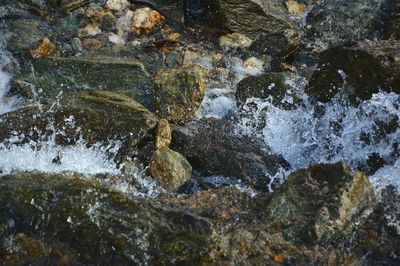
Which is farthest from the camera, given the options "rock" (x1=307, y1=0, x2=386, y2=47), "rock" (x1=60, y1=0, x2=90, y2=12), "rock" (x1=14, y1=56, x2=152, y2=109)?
"rock" (x1=307, y1=0, x2=386, y2=47)

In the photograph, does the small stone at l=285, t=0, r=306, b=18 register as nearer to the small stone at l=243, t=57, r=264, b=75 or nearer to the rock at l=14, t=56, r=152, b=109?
the small stone at l=243, t=57, r=264, b=75

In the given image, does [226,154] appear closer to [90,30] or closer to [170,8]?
[90,30]

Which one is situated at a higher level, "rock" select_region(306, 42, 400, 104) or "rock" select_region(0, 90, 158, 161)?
"rock" select_region(306, 42, 400, 104)

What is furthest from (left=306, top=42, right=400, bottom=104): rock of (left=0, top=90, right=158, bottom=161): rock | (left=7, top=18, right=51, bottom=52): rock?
(left=7, top=18, right=51, bottom=52): rock

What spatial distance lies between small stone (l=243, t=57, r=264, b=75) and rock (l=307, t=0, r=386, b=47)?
3.88 ft

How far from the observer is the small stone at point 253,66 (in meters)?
7.34

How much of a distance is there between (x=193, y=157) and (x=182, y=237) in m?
1.72

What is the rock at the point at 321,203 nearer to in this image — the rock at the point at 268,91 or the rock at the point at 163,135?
the rock at the point at 163,135

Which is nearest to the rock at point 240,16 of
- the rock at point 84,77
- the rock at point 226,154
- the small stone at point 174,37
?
the small stone at point 174,37

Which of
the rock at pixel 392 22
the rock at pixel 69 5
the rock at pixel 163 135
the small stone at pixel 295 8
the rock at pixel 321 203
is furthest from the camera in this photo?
the small stone at pixel 295 8

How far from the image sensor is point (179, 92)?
19.8 feet

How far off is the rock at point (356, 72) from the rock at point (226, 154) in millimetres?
851

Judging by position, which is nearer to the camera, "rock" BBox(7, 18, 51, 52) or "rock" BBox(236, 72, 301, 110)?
"rock" BBox(236, 72, 301, 110)

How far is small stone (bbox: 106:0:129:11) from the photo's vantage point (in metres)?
8.01
